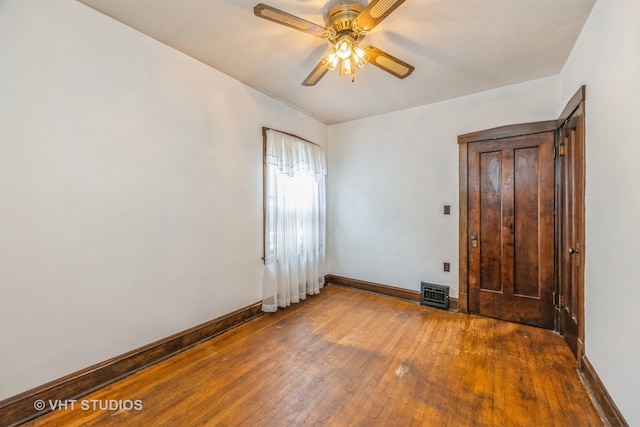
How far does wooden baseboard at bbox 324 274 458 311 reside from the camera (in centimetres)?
356

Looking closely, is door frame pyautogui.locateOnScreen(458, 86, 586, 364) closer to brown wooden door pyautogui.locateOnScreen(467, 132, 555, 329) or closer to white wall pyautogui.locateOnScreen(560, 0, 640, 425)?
brown wooden door pyautogui.locateOnScreen(467, 132, 555, 329)

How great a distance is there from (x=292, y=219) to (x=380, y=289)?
1.67 meters

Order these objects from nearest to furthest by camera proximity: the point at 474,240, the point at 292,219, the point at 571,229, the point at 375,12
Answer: the point at 375,12 → the point at 571,229 → the point at 474,240 → the point at 292,219

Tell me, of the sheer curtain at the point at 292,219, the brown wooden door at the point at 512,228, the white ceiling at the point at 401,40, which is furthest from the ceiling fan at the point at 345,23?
the brown wooden door at the point at 512,228

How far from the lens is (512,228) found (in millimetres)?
2965

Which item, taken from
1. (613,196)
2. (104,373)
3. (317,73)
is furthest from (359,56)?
(104,373)

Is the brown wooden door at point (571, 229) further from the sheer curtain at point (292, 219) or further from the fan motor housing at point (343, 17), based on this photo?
the sheer curtain at point (292, 219)

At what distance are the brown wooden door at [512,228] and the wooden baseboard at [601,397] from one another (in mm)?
964

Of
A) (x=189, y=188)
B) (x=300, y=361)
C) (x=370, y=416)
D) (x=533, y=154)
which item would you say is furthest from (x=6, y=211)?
(x=533, y=154)

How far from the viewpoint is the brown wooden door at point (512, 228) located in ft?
9.20

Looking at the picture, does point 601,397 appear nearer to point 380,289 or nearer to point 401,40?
point 380,289

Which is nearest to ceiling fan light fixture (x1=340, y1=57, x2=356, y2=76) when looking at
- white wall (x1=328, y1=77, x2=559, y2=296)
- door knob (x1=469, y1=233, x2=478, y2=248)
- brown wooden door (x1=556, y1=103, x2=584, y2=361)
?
brown wooden door (x1=556, y1=103, x2=584, y2=361)

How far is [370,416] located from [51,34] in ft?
10.4

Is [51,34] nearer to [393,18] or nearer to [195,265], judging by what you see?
[195,265]
